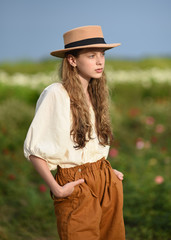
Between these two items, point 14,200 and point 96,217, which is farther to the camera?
point 14,200

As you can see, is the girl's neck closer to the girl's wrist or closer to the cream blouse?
the cream blouse

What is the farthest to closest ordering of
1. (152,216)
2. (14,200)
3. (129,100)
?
(129,100) → (14,200) → (152,216)

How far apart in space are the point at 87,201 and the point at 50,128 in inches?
22.1

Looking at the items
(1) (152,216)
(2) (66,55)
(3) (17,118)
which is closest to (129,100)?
(3) (17,118)

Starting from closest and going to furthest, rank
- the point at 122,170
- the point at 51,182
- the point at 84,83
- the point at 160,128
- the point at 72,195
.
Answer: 1. the point at 51,182
2. the point at 72,195
3. the point at 84,83
4. the point at 122,170
5. the point at 160,128

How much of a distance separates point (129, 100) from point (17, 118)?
397 cm

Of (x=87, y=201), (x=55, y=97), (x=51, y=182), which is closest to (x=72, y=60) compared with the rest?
(x=55, y=97)

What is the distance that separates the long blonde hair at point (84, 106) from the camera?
2277mm

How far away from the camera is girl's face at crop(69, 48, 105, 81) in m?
2.29

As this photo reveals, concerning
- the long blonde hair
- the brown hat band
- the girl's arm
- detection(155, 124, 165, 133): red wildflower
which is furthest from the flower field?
the girl's arm

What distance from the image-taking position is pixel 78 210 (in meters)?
2.27

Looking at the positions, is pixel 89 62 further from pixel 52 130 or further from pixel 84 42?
pixel 52 130

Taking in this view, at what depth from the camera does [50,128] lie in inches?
87.0

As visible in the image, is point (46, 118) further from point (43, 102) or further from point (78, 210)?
point (78, 210)
